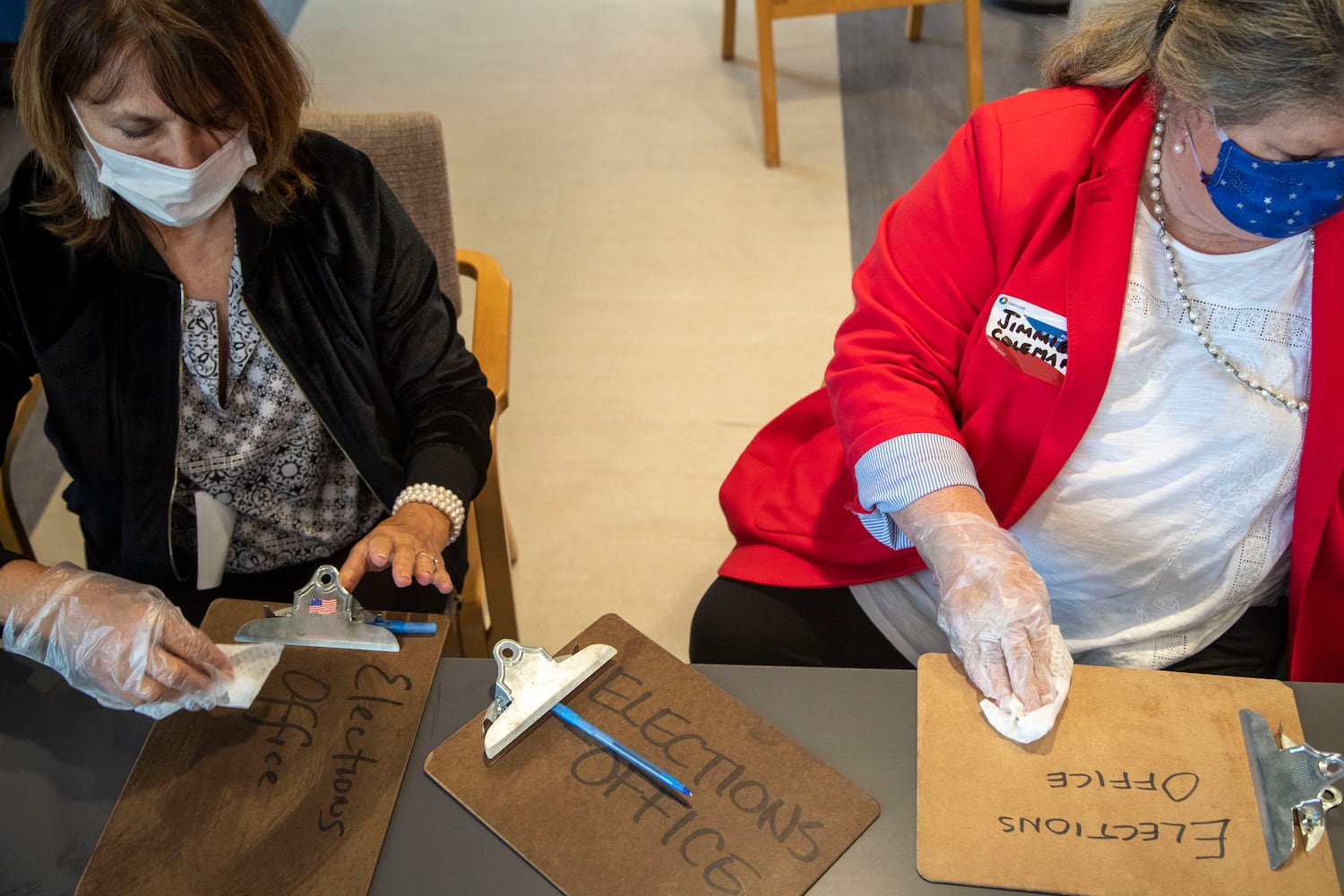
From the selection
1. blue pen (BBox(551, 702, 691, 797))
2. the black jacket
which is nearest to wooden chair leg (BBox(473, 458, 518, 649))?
the black jacket

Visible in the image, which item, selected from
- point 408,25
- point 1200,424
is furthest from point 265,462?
point 408,25

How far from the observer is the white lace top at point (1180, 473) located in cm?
114

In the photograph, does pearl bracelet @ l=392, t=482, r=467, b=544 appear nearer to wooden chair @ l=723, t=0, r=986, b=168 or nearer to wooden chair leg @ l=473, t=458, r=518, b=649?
wooden chair leg @ l=473, t=458, r=518, b=649

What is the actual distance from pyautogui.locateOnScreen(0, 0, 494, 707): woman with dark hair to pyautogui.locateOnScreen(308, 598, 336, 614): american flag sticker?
0.23 ft

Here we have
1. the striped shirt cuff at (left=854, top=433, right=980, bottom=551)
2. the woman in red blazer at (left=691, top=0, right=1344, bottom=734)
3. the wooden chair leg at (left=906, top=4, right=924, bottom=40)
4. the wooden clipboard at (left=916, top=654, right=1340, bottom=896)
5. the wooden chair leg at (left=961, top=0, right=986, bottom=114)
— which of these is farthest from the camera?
the wooden chair leg at (left=906, top=4, right=924, bottom=40)

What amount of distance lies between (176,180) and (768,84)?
83.8 inches

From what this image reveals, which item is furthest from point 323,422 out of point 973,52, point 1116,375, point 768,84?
point 973,52

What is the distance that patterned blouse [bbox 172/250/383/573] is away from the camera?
4.25 feet

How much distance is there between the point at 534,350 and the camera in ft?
8.59

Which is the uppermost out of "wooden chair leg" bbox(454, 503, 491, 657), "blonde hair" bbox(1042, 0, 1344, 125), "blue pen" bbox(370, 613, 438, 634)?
"blonde hair" bbox(1042, 0, 1344, 125)

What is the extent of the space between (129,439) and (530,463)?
1.13 meters

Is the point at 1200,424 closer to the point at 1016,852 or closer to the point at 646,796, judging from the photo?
the point at 1016,852

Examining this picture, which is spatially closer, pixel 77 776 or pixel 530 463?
pixel 77 776

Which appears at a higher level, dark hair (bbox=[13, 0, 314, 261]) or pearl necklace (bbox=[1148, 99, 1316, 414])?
dark hair (bbox=[13, 0, 314, 261])
